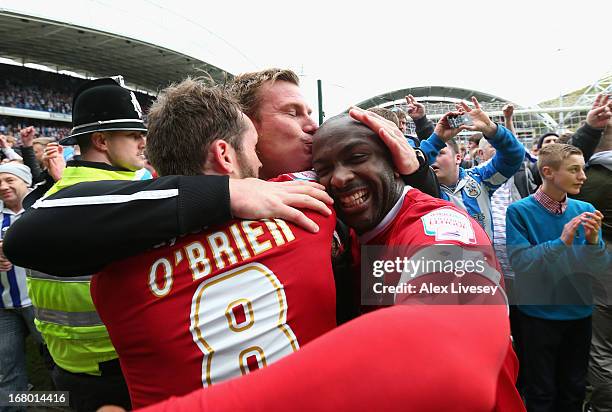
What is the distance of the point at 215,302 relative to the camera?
96 cm

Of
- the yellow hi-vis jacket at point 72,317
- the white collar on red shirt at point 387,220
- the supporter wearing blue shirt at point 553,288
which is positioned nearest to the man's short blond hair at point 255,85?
the white collar on red shirt at point 387,220

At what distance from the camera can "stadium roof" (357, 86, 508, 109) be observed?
156ft

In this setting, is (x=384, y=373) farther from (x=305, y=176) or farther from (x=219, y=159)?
Result: (x=305, y=176)

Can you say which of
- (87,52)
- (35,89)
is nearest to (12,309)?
(87,52)

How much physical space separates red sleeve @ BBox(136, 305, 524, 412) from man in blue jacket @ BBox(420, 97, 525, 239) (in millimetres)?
2857

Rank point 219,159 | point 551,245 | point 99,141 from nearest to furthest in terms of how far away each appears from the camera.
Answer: point 219,159 < point 99,141 < point 551,245

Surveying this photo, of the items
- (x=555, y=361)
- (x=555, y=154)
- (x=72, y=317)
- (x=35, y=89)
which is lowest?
(x=555, y=361)

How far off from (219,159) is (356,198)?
513 millimetres

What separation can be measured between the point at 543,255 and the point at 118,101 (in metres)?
3.14

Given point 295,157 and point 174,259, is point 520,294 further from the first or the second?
point 174,259

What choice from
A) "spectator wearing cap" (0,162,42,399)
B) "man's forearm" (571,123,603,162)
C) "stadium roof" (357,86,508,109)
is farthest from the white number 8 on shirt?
"stadium roof" (357,86,508,109)

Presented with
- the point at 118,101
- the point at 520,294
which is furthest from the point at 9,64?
the point at 520,294

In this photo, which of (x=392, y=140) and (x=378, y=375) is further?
(x=392, y=140)

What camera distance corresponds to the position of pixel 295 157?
1802 mm
